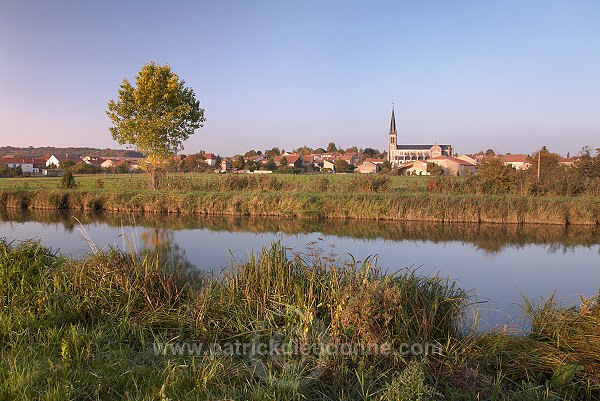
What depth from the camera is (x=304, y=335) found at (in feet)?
12.7

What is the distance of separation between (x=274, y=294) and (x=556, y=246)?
1154cm

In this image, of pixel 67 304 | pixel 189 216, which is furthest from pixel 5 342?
pixel 189 216

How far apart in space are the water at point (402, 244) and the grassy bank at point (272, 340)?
0.88 meters

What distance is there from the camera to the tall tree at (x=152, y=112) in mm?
21578

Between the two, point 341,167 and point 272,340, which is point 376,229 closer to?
point 272,340

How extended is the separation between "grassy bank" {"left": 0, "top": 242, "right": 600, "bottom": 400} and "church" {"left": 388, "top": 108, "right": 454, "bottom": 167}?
10396cm

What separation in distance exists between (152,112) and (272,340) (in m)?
20.4

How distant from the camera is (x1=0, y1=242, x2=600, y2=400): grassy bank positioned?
10.7 ft

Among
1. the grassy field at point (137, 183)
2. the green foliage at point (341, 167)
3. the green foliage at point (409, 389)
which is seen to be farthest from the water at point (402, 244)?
the green foliage at point (341, 167)

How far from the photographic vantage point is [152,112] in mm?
22172

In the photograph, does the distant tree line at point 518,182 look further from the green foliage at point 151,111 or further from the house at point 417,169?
the house at point 417,169

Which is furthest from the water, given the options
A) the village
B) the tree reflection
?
the village

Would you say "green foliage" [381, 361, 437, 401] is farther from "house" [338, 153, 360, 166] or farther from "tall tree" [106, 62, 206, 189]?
"house" [338, 153, 360, 166]

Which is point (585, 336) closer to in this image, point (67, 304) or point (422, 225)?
point (67, 304)
